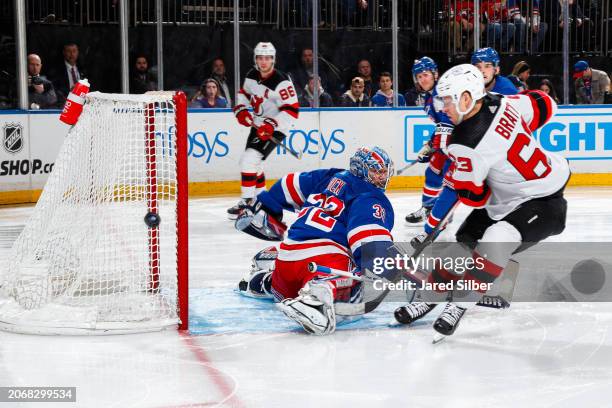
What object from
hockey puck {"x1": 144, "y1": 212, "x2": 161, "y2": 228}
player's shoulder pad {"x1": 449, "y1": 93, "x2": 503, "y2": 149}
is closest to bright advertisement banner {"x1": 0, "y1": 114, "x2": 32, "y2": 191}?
hockey puck {"x1": 144, "y1": 212, "x2": 161, "y2": 228}

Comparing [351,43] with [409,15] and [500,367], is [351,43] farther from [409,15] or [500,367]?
[500,367]

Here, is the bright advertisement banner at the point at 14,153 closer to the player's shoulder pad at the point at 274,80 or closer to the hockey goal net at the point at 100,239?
the player's shoulder pad at the point at 274,80

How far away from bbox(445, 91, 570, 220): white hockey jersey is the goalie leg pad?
1.87 feet

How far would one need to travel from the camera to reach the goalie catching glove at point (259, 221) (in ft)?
13.2

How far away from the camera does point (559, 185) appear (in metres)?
3.68

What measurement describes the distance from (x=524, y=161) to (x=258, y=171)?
3.70 m

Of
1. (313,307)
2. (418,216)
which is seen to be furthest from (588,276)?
(418,216)

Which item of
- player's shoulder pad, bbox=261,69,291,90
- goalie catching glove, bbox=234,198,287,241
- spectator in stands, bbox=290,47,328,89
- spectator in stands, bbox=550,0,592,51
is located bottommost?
goalie catching glove, bbox=234,198,287,241

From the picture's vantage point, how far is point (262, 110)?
23.2ft

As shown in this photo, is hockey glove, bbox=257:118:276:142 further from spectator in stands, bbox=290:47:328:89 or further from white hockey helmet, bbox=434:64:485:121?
white hockey helmet, bbox=434:64:485:121

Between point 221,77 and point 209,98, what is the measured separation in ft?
0.95

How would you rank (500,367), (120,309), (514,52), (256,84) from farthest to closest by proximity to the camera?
(514,52), (256,84), (120,309), (500,367)

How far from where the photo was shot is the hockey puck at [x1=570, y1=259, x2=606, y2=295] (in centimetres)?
440

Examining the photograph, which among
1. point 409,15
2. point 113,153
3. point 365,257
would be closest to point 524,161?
point 365,257
